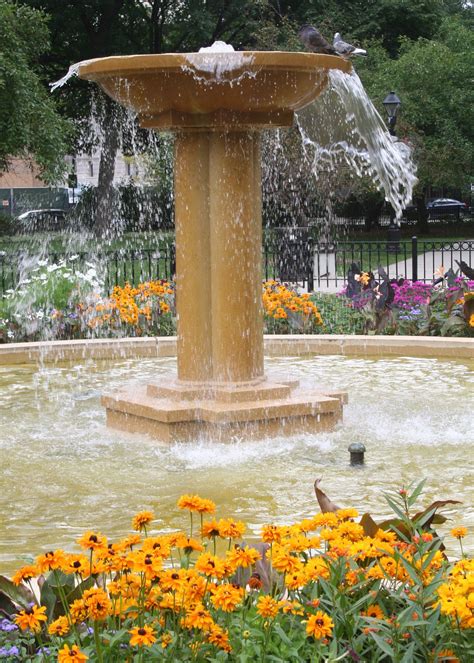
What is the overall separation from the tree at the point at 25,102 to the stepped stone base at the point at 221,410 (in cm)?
1891

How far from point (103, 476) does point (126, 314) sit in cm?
488

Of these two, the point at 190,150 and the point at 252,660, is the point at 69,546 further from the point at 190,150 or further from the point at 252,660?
the point at 190,150

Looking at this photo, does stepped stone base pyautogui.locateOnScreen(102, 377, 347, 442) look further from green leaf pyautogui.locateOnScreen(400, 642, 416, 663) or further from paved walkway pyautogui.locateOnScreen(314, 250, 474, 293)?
paved walkway pyautogui.locateOnScreen(314, 250, 474, 293)

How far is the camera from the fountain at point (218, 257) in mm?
6734

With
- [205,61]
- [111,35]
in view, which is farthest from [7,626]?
[111,35]

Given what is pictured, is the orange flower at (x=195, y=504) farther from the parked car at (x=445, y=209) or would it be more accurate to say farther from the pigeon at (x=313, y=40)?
the parked car at (x=445, y=209)

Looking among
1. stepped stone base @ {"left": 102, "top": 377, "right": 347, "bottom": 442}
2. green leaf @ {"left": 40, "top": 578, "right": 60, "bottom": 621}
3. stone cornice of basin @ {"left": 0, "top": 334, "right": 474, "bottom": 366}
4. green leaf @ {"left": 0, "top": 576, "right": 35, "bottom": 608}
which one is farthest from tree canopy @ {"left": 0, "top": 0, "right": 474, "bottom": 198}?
green leaf @ {"left": 40, "top": 578, "right": 60, "bottom": 621}

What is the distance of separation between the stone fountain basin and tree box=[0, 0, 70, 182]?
1882 cm

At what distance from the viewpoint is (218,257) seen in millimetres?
7082

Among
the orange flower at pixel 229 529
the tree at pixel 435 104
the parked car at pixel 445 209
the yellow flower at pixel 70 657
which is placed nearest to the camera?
the yellow flower at pixel 70 657

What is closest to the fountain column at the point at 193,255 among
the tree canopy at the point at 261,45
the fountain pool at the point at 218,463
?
the fountain pool at the point at 218,463

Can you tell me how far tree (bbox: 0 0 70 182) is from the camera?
2591 centimetres

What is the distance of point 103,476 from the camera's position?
242 inches

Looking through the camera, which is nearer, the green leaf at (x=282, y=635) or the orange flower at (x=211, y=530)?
the green leaf at (x=282, y=635)
